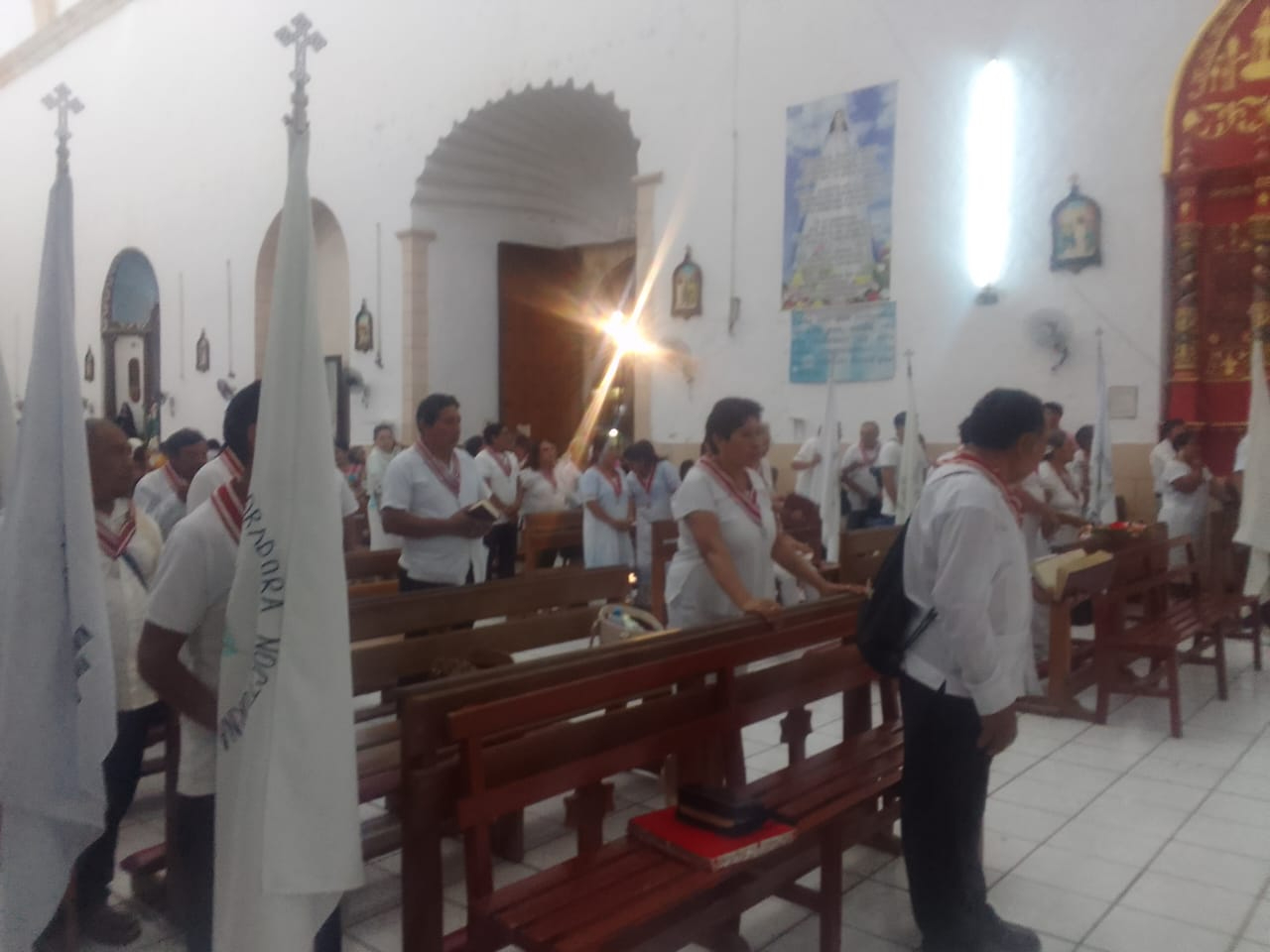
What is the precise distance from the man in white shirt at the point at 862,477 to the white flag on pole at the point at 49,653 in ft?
23.7

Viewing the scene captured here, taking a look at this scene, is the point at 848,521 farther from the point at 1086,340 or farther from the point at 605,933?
the point at 605,933

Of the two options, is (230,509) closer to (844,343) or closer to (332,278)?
(844,343)

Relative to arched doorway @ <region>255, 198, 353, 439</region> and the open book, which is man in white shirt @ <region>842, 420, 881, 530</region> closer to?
the open book

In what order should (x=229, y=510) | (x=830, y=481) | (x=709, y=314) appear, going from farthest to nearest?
(x=709, y=314), (x=830, y=481), (x=229, y=510)

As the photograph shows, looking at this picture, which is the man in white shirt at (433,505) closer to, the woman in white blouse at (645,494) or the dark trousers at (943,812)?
the dark trousers at (943,812)

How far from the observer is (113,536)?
3016 millimetres

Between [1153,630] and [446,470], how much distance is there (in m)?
3.76

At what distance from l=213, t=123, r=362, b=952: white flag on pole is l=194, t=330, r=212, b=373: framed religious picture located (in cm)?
1614

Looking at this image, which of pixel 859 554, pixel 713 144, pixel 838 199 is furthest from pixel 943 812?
pixel 713 144

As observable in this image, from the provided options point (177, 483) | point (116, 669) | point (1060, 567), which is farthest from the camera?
point (1060, 567)

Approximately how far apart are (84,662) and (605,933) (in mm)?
1273

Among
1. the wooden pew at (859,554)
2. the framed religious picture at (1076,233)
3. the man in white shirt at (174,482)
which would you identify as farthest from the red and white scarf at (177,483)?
the framed religious picture at (1076,233)

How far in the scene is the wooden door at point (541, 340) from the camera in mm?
14008

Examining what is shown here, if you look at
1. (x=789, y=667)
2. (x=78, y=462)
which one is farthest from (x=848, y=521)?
(x=78, y=462)
